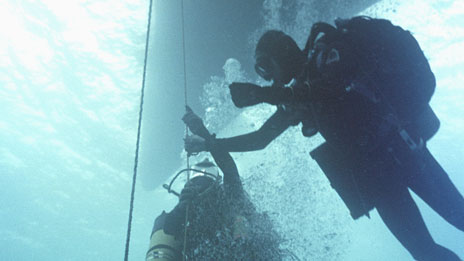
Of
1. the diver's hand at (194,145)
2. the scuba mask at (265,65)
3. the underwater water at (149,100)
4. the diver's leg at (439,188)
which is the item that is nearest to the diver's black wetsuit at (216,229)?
the diver's hand at (194,145)

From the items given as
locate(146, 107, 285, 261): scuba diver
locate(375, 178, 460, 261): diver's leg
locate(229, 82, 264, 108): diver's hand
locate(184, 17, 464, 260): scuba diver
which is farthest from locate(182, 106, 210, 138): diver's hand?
locate(375, 178, 460, 261): diver's leg

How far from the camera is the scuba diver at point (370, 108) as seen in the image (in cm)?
172

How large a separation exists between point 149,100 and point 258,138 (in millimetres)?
8500

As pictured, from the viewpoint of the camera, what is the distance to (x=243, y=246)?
283cm

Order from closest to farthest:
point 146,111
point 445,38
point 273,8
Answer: point 273,8
point 146,111
point 445,38

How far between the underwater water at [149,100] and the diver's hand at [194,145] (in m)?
2.80

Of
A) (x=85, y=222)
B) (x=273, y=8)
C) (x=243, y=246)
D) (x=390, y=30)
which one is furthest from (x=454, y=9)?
(x=85, y=222)

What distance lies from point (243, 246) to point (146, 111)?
9.01 m

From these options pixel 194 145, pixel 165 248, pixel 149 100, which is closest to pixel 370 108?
pixel 194 145

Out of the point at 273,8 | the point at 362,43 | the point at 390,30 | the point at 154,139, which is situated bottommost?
the point at 154,139

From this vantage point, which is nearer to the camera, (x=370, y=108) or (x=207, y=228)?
(x=370, y=108)

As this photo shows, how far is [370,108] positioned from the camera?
5.63 ft

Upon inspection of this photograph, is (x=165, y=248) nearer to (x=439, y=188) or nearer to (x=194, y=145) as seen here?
(x=194, y=145)

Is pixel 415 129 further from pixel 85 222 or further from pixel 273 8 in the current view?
pixel 85 222
